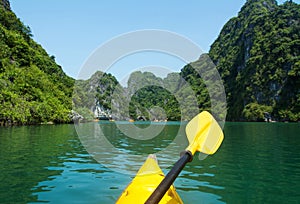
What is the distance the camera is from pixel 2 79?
36188 mm

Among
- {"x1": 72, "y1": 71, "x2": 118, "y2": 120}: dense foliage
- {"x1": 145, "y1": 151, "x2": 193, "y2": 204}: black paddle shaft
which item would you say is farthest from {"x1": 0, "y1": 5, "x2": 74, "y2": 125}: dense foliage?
{"x1": 145, "y1": 151, "x2": 193, "y2": 204}: black paddle shaft

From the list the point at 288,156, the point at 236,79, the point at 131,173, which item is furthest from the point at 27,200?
the point at 236,79

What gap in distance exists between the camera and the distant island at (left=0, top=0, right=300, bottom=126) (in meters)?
39.7

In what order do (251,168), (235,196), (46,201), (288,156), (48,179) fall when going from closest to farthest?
(46,201), (235,196), (48,179), (251,168), (288,156)

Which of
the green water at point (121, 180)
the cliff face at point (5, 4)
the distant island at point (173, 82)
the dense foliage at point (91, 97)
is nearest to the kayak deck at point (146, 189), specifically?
the green water at point (121, 180)

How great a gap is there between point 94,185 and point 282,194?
4039 millimetres

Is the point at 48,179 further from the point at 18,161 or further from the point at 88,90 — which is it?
the point at 88,90

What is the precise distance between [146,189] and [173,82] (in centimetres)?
2599

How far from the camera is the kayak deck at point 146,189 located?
427cm

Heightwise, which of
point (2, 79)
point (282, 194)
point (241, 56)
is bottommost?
point (282, 194)

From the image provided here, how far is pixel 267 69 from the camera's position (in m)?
94.9

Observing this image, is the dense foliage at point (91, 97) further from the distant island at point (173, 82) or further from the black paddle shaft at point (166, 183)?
the black paddle shaft at point (166, 183)

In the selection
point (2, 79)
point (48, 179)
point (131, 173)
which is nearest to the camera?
point (48, 179)

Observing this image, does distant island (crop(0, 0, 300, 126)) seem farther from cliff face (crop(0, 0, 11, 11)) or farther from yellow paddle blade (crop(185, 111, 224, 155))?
yellow paddle blade (crop(185, 111, 224, 155))
